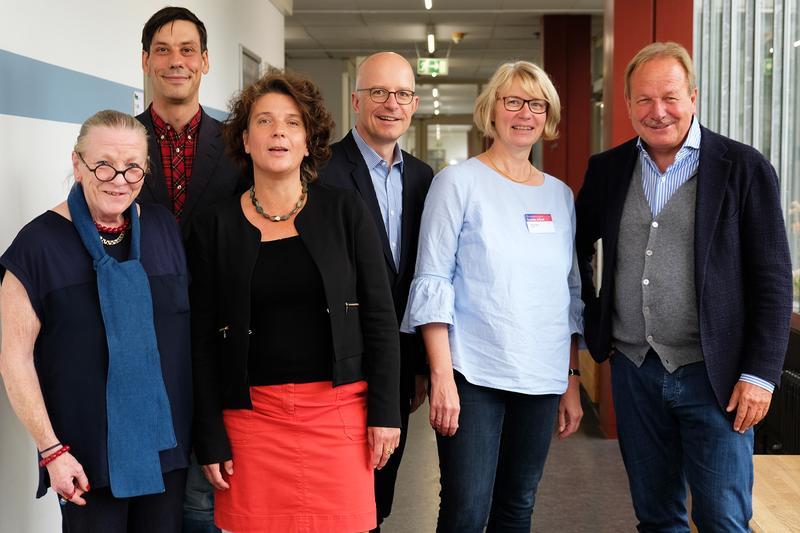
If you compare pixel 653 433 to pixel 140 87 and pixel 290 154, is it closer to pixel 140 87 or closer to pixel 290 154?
pixel 290 154

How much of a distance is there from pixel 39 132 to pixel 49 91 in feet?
0.57

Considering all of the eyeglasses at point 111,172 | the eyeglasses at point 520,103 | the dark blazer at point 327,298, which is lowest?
the dark blazer at point 327,298

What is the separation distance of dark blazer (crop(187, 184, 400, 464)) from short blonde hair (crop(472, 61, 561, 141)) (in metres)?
0.61

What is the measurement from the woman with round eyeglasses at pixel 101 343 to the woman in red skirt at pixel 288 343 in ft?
0.37

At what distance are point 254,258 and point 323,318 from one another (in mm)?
232

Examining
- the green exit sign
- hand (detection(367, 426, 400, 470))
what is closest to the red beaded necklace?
hand (detection(367, 426, 400, 470))

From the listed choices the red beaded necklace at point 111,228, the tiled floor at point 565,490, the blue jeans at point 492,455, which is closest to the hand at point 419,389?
the blue jeans at point 492,455

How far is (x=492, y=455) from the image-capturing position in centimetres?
261

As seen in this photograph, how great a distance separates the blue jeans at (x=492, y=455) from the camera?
8.46ft

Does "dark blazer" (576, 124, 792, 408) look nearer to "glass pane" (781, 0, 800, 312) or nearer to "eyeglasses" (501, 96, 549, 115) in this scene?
"eyeglasses" (501, 96, 549, 115)

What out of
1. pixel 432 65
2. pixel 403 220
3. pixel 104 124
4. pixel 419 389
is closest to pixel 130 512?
pixel 104 124

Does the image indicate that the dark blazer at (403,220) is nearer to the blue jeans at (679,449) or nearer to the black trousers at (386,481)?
the black trousers at (386,481)

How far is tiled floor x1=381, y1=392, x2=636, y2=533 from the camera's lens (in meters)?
4.21

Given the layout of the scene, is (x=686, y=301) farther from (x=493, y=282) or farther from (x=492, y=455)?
(x=492, y=455)
